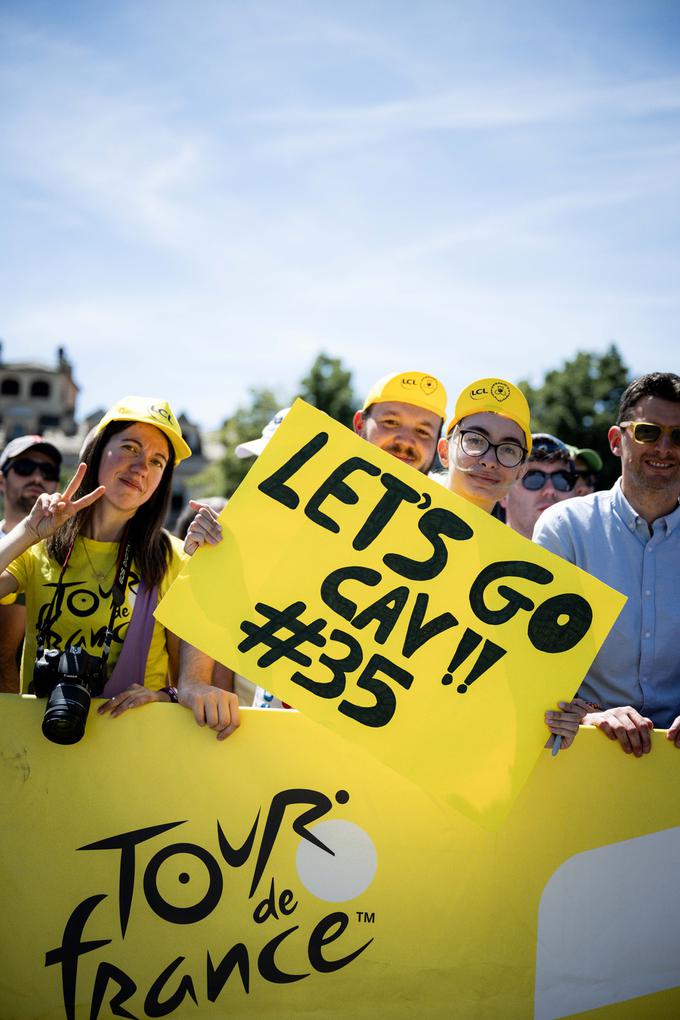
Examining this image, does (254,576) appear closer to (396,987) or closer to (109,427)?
(109,427)

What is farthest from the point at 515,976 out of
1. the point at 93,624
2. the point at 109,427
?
the point at 109,427

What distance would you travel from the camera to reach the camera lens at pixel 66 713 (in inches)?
91.7

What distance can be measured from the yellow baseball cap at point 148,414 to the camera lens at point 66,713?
3.39 ft

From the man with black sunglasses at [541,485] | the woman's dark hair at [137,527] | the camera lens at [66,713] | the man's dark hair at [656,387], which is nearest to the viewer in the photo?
the camera lens at [66,713]

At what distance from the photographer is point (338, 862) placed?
255cm

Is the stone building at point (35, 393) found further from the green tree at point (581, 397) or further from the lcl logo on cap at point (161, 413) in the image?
→ the lcl logo on cap at point (161, 413)

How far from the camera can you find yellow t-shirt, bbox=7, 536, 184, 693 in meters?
2.79

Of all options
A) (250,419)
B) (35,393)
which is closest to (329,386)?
(250,419)

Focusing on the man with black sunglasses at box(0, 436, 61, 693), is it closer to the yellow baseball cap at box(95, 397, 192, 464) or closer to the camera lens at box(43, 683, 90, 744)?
the yellow baseball cap at box(95, 397, 192, 464)

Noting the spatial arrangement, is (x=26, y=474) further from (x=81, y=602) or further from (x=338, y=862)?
(x=338, y=862)

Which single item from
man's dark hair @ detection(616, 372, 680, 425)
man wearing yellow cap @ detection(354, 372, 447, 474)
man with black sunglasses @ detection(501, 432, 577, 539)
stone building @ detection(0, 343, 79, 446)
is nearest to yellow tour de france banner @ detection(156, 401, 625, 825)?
man wearing yellow cap @ detection(354, 372, 447, 474)

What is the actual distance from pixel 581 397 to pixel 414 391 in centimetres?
3712

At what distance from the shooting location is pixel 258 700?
371cm

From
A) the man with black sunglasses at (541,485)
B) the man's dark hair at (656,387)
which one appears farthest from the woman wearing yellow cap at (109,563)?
the man with black sunglasses at (541,485)
